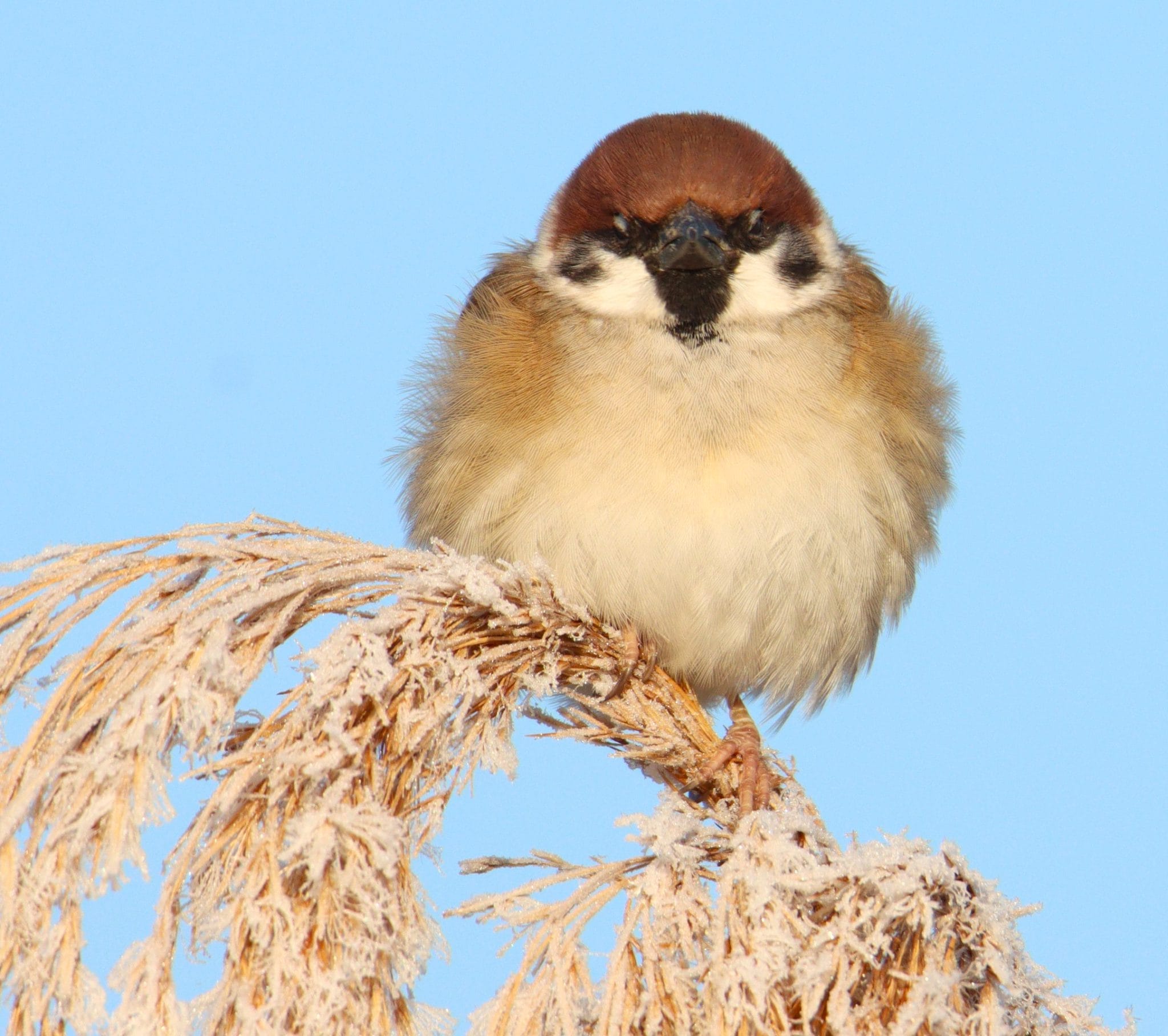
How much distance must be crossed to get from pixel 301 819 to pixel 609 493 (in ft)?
4.38

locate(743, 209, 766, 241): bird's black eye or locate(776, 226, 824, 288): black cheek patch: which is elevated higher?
locate(743, 209, 766, 241): bird's black eye

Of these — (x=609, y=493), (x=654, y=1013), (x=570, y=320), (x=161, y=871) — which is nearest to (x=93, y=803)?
(x=161, y=871)

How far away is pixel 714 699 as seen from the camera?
3553 millimetres

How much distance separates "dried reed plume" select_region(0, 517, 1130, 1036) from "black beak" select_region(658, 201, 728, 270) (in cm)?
126

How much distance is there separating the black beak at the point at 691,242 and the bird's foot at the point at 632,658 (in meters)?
0.85

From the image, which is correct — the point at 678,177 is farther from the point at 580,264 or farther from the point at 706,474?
the point at 706,474

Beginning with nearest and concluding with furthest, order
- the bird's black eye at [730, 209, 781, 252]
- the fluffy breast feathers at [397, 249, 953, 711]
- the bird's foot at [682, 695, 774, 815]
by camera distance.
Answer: the bird's foot at [682, 695, 774, 815], the fluffy breast feathers at [397, 249, 953, 711], the bird's black eye at [730, 209, 781, 252]

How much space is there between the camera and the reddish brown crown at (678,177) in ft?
10.4

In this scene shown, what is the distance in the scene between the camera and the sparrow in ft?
9.49

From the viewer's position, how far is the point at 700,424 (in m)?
2.96

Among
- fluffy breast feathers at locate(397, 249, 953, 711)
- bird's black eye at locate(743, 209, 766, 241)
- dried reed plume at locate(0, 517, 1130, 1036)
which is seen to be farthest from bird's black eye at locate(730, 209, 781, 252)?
dried reed plume at locate(0, 517, 1130, 1036)

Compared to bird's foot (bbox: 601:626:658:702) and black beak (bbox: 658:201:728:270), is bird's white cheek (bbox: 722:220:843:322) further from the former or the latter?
bird's foot (bbox: 601:626:658:702)

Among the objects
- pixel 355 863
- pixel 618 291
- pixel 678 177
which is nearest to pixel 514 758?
pixel 355 863

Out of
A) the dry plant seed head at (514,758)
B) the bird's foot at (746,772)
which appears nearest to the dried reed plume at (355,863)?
the dry plant seed head at (514,758)
